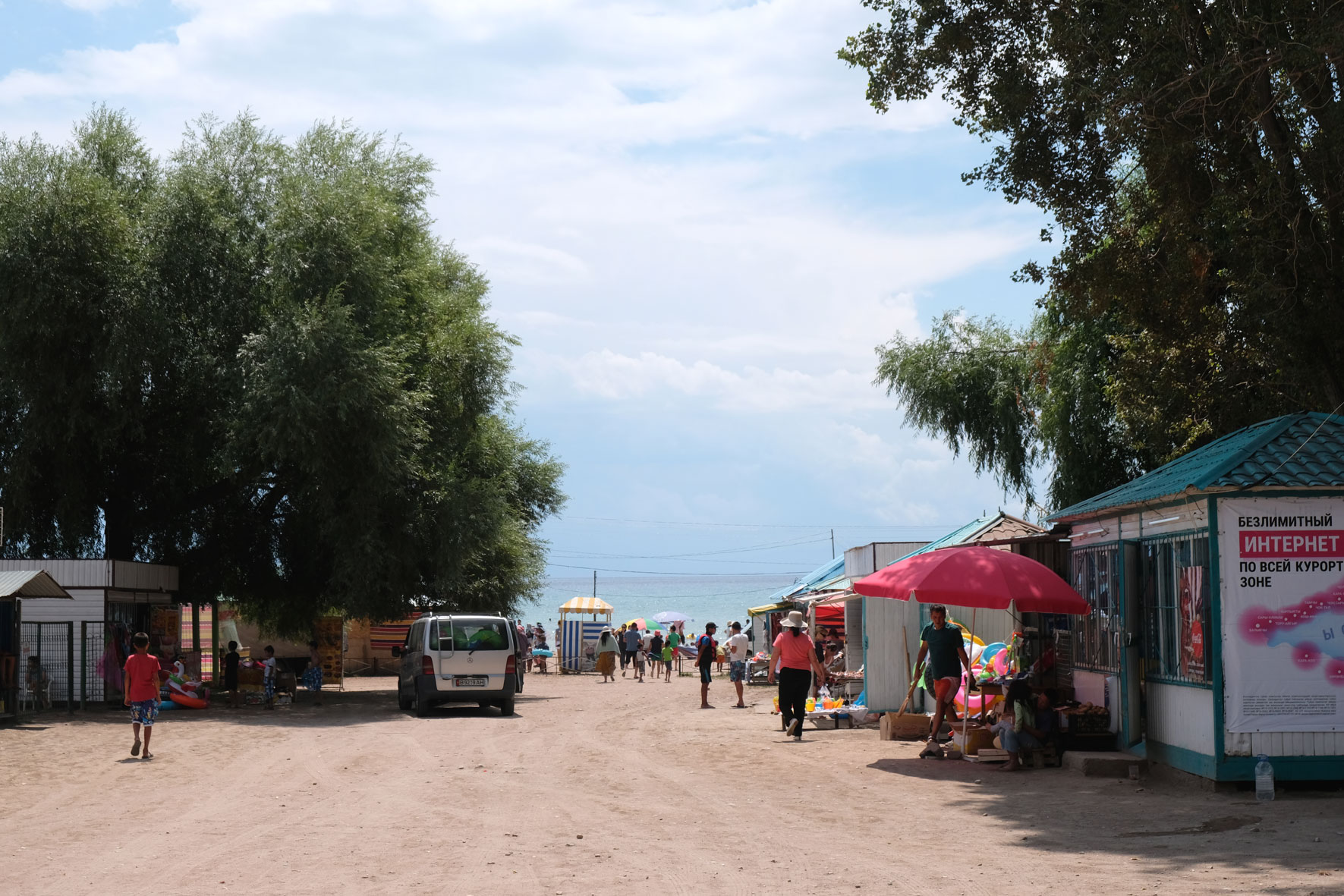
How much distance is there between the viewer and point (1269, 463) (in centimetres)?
1251

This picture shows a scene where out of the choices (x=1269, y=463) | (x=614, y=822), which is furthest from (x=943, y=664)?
(x=614, y=822)

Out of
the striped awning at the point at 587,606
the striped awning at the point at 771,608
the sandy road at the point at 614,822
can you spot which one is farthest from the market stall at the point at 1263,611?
the striped awning at the point at 587,606

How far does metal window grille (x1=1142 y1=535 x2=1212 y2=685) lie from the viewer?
1255 centimetres

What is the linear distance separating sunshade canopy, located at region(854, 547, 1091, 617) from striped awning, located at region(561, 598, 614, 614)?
32.1 metres

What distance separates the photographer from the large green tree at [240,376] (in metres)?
24.6

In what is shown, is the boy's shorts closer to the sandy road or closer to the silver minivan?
the sandy road

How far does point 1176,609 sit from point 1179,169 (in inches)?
245

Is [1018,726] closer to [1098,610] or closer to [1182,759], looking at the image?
[1098,610]

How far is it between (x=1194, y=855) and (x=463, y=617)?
50.0 ft

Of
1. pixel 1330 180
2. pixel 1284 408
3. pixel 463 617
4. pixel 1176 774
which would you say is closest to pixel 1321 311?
pixel 1330 180

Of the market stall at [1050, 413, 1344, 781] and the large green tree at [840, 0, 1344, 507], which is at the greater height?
the large green tree at [840, 0, 1344, 507]

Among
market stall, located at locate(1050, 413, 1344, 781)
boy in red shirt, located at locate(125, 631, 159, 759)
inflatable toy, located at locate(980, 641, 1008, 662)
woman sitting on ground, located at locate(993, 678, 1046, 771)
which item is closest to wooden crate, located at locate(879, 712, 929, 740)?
inflatable toy, located at locate(980, 641, 1008, 662)

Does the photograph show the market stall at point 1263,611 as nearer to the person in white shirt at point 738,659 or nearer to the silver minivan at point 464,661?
the silver minivan at point 464,661

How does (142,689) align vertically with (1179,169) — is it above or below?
below
